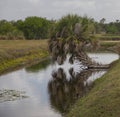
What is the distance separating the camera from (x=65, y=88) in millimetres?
33531

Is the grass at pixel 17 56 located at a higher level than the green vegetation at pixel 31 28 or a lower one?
lower

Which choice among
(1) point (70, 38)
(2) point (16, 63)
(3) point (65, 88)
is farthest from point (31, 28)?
(3) point (65, 88)

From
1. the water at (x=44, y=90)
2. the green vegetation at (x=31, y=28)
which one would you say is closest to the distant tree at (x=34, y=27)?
the green vegetation at (x=31, y=28)

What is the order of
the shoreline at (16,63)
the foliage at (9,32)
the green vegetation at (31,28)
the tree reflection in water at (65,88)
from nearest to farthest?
the tree reflection in water at (65,88), the shoreline at (16,63), the foliage at (9,32), the green vegetation at (31,28)

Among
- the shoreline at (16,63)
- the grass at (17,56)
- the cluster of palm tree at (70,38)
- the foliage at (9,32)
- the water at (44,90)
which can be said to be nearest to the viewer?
the water at (44,90)

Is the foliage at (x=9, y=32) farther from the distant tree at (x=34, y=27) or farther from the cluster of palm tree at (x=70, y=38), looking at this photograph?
the cluster of palm tree at (x=70, y=38)

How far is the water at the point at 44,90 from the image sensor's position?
957 inches

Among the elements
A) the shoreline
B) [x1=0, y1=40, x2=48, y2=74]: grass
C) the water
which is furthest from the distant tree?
the water

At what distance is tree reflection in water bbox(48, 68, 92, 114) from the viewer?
26.5m

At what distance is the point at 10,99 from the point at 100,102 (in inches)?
410

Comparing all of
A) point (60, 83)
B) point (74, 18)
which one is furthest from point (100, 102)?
point (74, 18)

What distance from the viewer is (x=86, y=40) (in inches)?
1826

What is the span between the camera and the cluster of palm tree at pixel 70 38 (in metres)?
45.1

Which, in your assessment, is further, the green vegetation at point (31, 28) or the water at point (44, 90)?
the green vegetation at point (31, 28)
